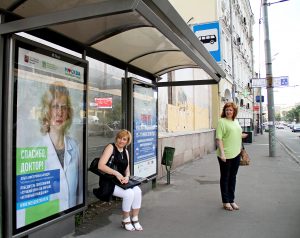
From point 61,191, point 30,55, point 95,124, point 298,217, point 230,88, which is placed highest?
point 230,88

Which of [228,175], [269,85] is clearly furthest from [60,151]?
[269,85]

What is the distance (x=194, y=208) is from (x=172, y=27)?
10.1 ft

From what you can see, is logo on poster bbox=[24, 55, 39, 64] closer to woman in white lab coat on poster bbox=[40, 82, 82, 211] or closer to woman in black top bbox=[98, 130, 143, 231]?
woman in white lab coat on poster bbox=[40, 82, 82, 211]

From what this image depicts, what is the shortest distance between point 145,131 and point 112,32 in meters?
2.40

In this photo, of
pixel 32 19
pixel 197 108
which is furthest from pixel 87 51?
pixel 197 108

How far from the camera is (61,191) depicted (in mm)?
4137

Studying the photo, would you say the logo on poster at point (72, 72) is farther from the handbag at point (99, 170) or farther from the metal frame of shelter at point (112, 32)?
the handbag at point (99, 170)

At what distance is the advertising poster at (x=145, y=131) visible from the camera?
247 inches

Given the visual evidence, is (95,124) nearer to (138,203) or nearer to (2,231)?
(138,203)

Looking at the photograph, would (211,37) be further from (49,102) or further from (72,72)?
(49,102)

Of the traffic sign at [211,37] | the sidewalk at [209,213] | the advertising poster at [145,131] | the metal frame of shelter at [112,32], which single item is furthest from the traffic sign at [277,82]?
the advertising poster at [145,131]

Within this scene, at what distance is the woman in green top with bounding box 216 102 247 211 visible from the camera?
557 cm

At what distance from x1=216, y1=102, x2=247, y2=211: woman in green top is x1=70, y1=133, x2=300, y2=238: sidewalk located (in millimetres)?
294

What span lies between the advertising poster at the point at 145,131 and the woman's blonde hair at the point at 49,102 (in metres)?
2.09
